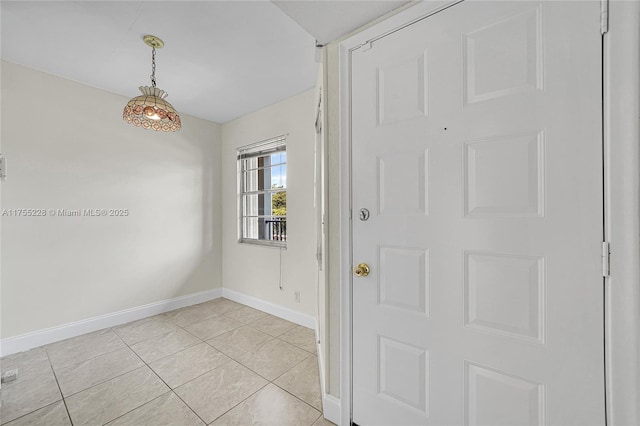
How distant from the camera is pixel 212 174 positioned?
3.75 meters

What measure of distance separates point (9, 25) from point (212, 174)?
7.18 ft

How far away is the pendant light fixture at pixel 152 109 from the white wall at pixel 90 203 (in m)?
1.03

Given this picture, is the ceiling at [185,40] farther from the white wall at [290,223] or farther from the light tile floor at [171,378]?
the light tile floor at [171,378]

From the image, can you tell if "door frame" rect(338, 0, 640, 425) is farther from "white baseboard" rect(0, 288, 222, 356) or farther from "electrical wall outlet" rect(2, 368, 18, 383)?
"white baseboard" rect(0, 288, 222, 356)

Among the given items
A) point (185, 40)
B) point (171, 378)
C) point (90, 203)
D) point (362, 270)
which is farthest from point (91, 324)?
point (362, 270)

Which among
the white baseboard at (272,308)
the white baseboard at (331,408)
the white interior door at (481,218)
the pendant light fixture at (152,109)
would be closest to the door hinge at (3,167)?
the pendant light fixture at (152,109)

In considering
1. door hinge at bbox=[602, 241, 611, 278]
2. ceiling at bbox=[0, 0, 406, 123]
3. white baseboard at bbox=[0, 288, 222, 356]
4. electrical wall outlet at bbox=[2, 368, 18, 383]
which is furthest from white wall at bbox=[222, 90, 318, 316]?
door hinge at bbox=[602, 241, 611, 278]

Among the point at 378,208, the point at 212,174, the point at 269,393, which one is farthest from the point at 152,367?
the point at 212,174

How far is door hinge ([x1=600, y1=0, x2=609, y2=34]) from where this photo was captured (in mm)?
796

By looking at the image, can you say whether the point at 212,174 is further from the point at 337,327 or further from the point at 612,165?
the point at 612,165

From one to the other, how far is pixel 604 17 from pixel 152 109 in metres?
2.48

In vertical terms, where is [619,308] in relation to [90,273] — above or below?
above

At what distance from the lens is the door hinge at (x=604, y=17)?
796 mm

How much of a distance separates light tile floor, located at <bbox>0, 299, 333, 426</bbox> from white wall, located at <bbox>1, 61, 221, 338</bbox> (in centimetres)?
47
